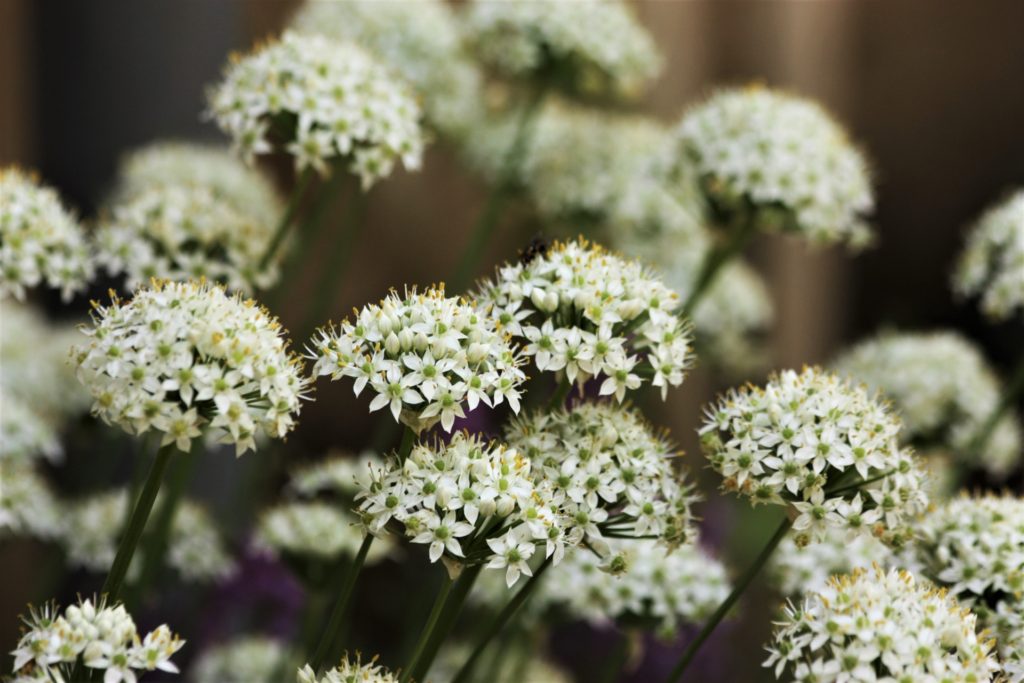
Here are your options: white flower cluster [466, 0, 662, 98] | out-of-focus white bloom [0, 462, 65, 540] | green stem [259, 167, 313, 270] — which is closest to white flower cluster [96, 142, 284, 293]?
green stem [259, 167, 313, 270]

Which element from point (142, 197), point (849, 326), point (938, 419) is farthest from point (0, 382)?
point (849, 326)

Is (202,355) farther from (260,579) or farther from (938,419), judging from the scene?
(938,419)

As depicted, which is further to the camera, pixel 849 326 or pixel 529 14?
pixel 849 326

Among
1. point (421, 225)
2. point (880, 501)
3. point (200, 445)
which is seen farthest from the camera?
point (421, 225)

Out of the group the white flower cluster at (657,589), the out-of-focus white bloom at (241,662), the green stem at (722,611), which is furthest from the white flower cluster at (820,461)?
the out-of-focus white bloom at (241,662)

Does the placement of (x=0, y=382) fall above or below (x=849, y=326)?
below

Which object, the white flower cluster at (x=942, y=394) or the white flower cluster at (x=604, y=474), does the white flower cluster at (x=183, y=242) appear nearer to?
the white flower cluster at (x=604, y=474)
